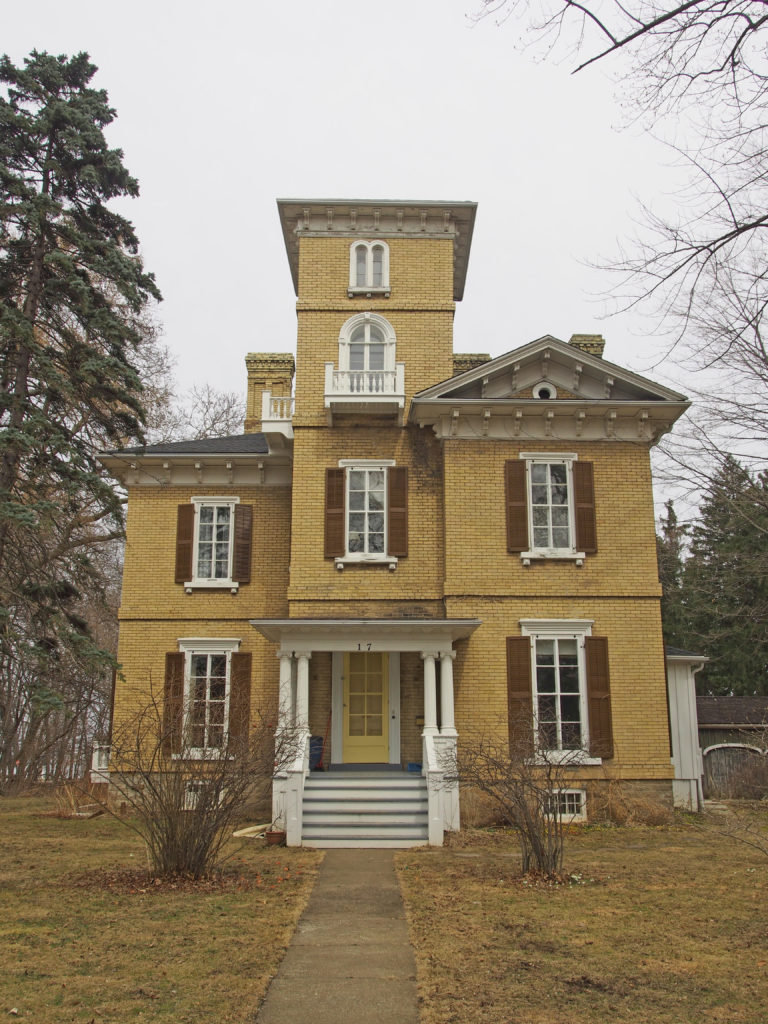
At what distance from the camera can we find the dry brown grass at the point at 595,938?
641 centimetres

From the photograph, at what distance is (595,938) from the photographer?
8250mm

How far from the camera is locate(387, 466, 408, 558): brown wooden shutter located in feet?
59.0

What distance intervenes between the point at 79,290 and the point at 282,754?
770cm

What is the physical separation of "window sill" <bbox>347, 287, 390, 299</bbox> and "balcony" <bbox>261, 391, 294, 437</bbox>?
2.52m

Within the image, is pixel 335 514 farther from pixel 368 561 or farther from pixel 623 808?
pixel 623 808

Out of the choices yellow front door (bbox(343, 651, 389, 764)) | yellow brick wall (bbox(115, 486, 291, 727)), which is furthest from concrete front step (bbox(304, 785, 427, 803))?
yellow brick wall (bbox(115, 486, 291, 727))

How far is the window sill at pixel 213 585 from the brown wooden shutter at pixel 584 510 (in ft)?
23.1

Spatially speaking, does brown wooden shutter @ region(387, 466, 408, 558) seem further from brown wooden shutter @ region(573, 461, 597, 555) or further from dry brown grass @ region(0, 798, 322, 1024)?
dry brown grass @ region(0, 798, 322, 1024)

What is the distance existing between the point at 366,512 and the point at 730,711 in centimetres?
1542

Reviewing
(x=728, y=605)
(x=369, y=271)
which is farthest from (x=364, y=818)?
(x=728, y=605)

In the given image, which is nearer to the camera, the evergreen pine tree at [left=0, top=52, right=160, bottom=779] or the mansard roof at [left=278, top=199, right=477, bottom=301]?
the evergreen pine tree at [left=0, top=52, right=160, bottom=779]

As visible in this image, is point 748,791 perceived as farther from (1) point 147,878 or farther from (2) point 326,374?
Result: (1) point 147,878

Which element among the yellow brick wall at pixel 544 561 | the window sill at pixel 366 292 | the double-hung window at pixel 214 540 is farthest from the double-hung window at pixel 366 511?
the window sill at pixel 366 292

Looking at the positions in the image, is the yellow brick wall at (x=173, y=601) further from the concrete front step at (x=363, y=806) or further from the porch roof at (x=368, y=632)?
the concrete front step at (x=363, y=806)
